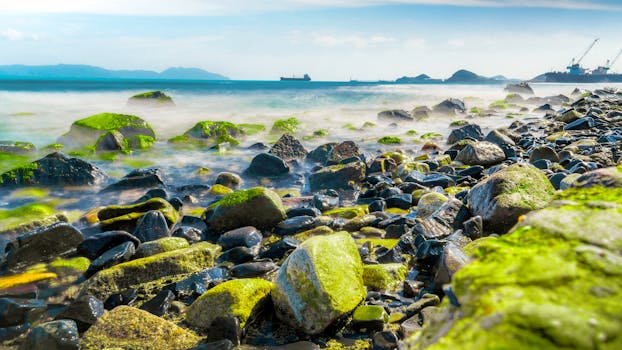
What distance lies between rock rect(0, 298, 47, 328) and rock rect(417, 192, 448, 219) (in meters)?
5.06

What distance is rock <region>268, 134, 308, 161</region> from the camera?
1291 cm

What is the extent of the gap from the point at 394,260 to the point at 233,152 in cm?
1081

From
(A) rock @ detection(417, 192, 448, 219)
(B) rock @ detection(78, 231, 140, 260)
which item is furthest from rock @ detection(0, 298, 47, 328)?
(A) rock @ detection(417, 192, 448, 219)

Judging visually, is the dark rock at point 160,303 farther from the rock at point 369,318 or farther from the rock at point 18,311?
the rock at point 369,318

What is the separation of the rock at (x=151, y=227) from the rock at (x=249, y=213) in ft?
2.66

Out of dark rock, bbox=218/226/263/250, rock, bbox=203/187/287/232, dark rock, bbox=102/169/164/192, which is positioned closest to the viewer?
dark rock, bbox=218/226/263/250

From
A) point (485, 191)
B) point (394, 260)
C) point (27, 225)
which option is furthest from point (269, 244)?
point (27, 225)

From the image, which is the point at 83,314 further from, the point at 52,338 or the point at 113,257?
the point at 113,257

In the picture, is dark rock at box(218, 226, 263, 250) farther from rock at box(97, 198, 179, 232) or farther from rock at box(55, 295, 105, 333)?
rock at box(55, 295, 105, 333)

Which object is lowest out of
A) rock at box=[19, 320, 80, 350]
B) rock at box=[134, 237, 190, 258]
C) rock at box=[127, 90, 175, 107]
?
rock at box=[134, 237, 190, 258]

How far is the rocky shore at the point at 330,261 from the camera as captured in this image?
140 cm

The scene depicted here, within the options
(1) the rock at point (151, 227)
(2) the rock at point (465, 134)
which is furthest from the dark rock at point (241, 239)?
(2) the rock at point (465, 134)

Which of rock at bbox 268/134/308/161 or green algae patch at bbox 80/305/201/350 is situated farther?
rock at bbox 268/134/308/161

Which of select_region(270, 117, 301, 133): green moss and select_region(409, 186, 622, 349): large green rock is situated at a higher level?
select_region(409, 186, 622, 349): large green rock
